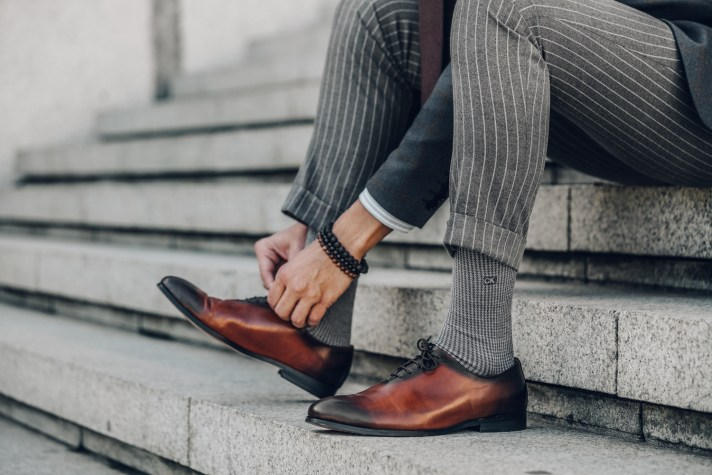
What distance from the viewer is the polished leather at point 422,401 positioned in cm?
160

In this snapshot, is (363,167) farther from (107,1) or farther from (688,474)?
(107,1)

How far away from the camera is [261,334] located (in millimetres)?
1880

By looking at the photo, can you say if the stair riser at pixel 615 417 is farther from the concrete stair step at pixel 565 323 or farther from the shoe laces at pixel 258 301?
the shoe laces at pixel 258 301

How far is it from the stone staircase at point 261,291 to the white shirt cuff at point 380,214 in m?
0.31

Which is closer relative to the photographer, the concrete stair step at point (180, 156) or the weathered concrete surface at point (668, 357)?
the weathered concrete surface at point (668, 357)

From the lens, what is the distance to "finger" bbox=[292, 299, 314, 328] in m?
1.84

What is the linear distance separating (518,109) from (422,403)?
534 mm

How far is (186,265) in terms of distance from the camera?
9.31ft

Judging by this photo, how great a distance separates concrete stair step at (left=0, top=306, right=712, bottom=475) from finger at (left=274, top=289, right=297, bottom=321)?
205 millimetres

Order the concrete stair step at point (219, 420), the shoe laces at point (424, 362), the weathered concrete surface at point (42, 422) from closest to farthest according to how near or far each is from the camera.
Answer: the concrete stair step at point (219, 420) → the shoe laces at point (424, 362) → the weathered concrete surface at point (42, 422)

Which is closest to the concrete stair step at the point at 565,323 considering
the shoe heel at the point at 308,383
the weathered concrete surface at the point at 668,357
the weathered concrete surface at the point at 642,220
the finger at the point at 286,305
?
the weathered concrete surface at the point at 668,357

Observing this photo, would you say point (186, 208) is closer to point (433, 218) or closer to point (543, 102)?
point (433, 218)

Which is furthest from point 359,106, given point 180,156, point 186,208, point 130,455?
point 180,156

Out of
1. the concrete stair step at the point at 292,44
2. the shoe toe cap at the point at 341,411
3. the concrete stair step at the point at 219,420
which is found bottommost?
the concrete stair step at the point at 219,420
